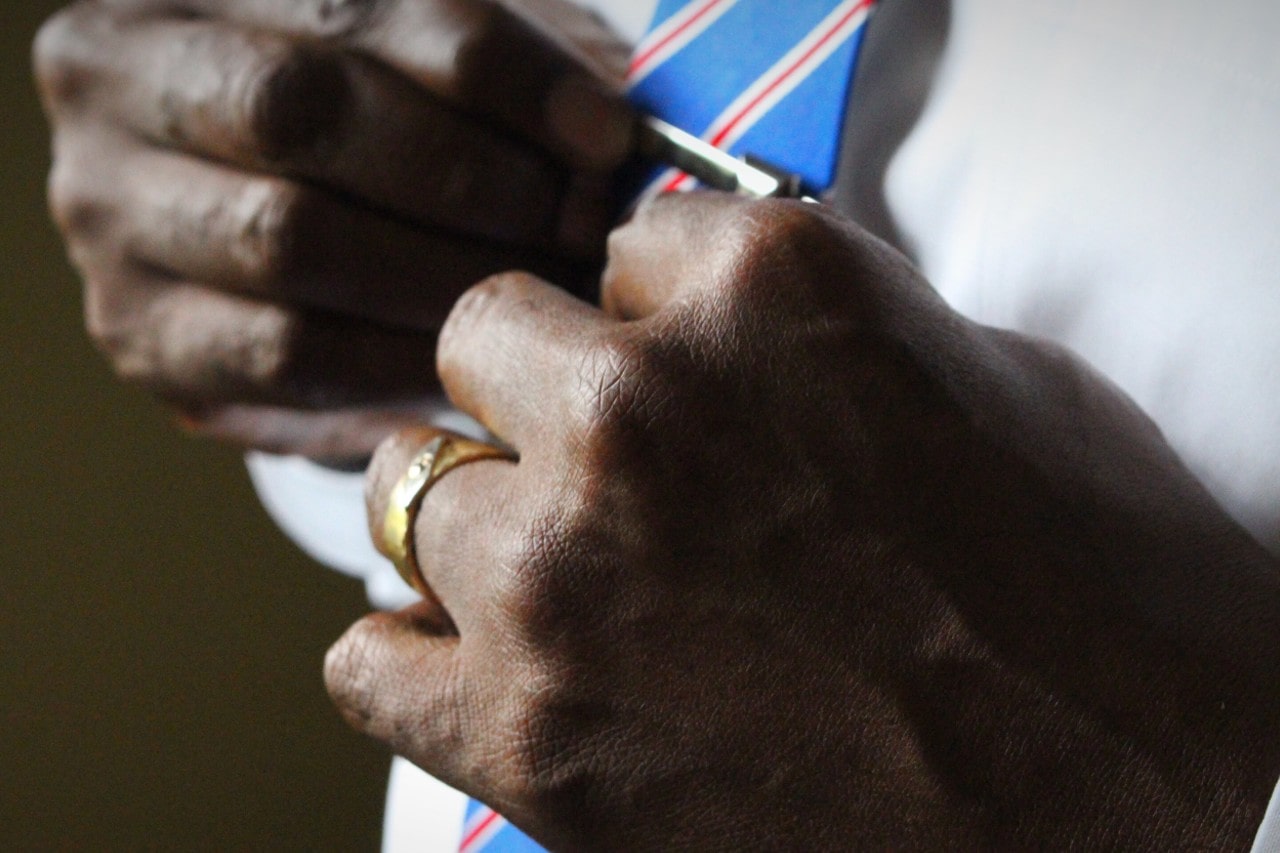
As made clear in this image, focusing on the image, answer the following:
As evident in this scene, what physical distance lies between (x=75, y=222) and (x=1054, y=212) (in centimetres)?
62

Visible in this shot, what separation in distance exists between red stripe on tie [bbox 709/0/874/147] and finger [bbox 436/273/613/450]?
0.15 metres

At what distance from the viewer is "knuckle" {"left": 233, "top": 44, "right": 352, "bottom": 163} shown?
0.57 meters

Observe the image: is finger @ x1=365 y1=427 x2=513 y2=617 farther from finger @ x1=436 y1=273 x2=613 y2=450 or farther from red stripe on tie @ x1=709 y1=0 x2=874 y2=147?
red stripe on tie @ x1=709 y1=0 x2=874 y2=147

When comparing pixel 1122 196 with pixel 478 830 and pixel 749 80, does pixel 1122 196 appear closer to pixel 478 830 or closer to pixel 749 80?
pixel 749 80

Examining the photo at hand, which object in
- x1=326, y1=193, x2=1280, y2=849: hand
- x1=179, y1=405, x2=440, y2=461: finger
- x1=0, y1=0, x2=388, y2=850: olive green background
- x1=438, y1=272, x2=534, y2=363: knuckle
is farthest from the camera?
x1=0, y1=0, x2=388, y2=850: olive green background

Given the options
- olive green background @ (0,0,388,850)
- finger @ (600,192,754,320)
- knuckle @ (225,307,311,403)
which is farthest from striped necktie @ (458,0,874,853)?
olive green background @ (0,0,388,850)

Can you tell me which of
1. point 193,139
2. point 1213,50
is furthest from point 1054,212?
point 193,139

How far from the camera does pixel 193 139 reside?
64 centimetres

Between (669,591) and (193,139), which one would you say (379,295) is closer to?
(193,139)

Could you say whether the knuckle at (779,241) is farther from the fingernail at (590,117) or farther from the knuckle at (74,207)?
the knuckle at (74,207)

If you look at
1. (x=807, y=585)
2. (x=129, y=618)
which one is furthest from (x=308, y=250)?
(x=129, y=618)

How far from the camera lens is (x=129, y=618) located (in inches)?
55.6

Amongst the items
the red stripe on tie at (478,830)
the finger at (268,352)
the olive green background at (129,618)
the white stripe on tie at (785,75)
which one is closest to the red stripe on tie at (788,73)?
the white stripe on tie at (785,75)

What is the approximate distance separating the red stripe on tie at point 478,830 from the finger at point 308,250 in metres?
0.27
